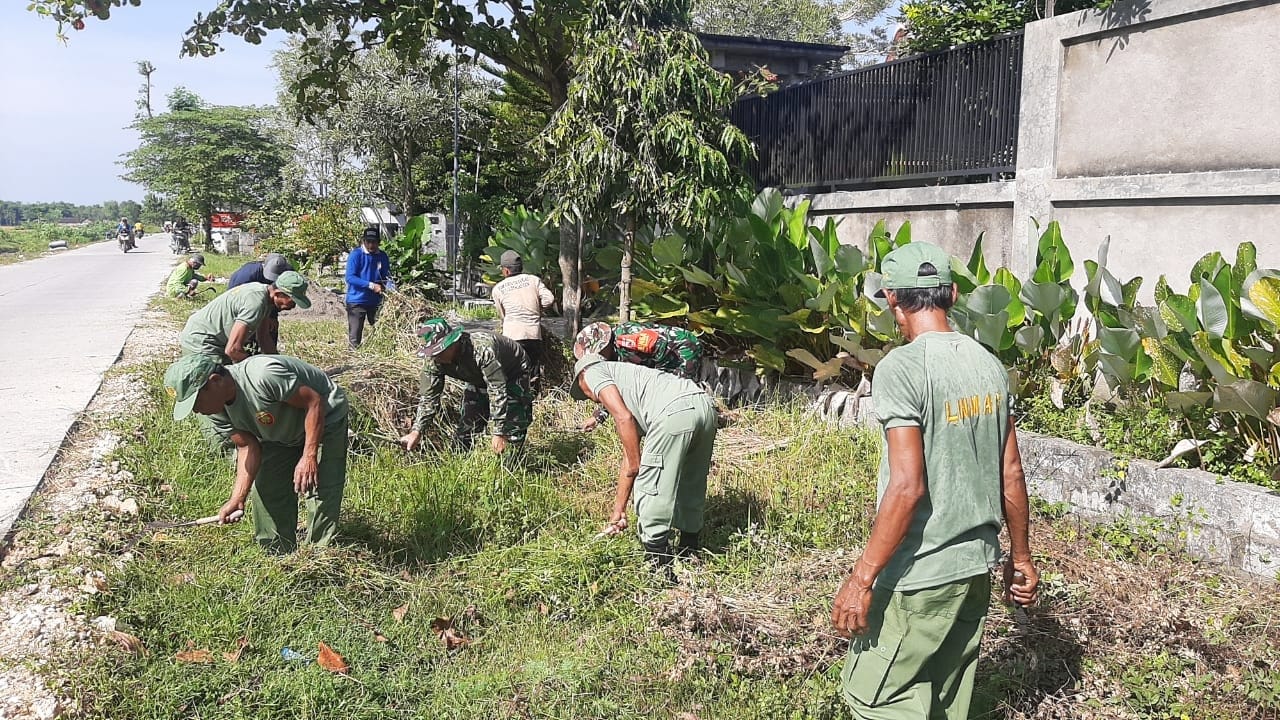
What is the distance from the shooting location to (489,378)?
6.00 m

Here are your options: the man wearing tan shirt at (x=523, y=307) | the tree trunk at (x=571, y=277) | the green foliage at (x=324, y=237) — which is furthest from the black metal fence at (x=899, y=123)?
the green foliage at (x=324, y=237)

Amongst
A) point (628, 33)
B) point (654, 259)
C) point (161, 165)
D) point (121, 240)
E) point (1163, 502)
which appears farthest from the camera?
point (161, 165)

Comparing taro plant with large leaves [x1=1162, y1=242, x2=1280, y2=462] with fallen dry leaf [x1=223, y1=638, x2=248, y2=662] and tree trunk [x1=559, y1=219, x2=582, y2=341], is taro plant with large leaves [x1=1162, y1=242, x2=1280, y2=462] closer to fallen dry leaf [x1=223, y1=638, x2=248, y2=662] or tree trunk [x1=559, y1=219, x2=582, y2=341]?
fallen dry leaf [x1=223, y1=638, x2=248, y2=662]

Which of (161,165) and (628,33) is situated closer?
(628,33)

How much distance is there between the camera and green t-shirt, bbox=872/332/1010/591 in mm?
2578

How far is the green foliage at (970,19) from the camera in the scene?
28.7 ft

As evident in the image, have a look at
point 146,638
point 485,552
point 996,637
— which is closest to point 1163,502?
point 996,637

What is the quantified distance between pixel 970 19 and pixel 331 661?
7.91 m

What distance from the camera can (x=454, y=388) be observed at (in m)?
6.93

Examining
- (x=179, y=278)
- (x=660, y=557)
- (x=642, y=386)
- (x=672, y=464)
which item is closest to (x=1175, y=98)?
(x=642, y=386)

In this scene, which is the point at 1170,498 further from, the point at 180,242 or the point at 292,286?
the point at 180,242

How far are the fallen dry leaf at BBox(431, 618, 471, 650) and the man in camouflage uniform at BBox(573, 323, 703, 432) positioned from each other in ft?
4.55

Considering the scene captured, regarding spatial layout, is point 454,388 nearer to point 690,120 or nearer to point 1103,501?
point 690,120

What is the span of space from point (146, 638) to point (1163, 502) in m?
4.46
